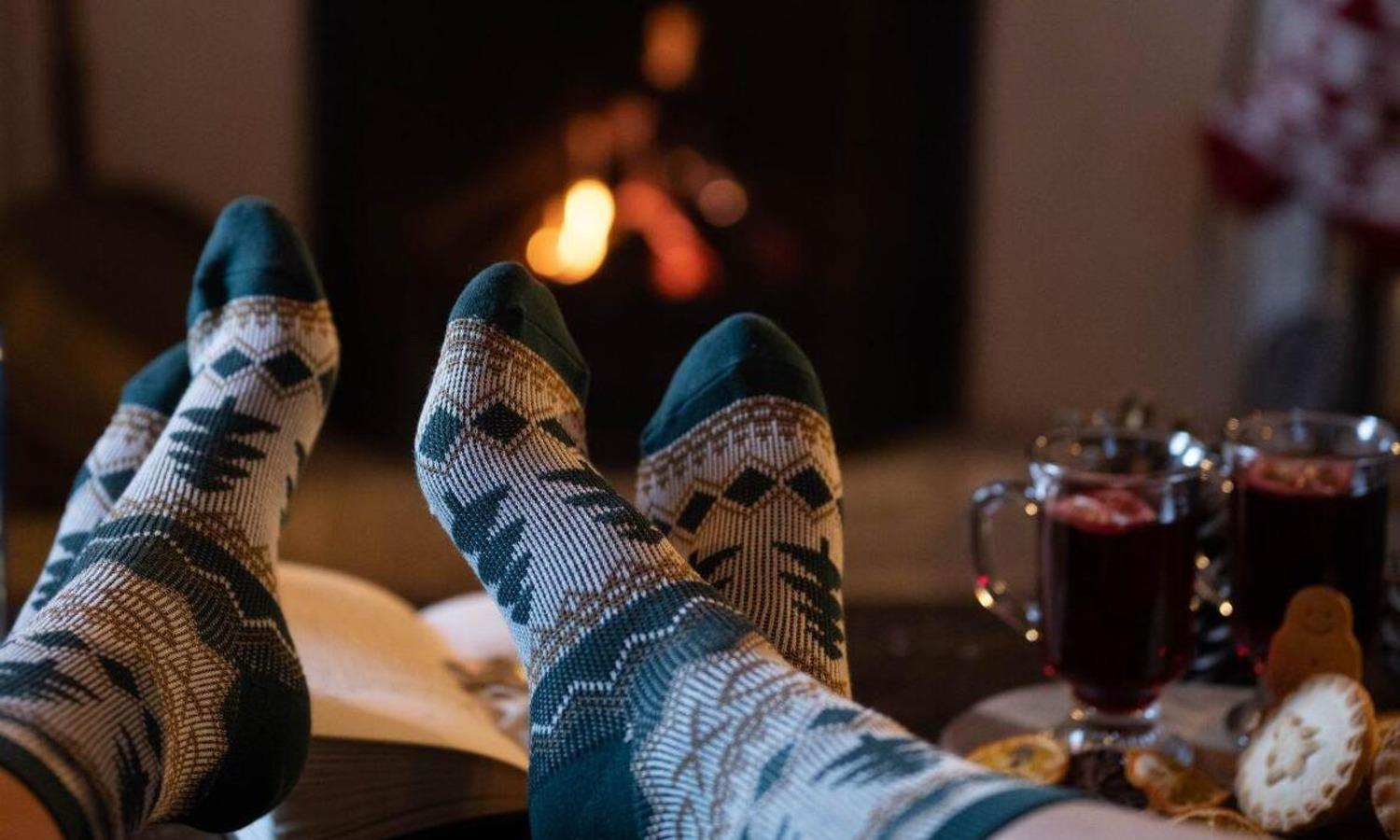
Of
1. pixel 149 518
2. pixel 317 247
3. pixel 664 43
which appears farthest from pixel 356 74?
pixel 149 518

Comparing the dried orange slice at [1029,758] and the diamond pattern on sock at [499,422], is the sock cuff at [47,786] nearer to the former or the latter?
the diamond pattern on sock at [499,422]

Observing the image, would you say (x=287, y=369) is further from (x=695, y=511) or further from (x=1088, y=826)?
(x=1088, y=826)

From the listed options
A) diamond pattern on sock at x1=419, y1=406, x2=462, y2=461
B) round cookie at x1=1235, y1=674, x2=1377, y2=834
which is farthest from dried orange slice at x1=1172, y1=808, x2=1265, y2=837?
diamond pattern on sock at x1=419, y1=406, x2=462, y2=461

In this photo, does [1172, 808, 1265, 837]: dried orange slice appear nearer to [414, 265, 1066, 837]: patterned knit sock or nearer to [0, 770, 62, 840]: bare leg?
[414, 265, 1066, 837]: patterned knit sock

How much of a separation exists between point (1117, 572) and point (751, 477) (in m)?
0.19

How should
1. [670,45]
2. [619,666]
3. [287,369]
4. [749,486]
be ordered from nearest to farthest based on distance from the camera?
[619,666]
[749,486]
[287,369]
[670,45]

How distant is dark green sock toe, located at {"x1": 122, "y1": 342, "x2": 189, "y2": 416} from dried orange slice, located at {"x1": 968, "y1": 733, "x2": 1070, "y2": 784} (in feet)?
1.74

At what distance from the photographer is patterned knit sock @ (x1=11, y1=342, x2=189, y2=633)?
870 millimetres

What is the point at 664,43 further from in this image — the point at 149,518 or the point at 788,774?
the point at 788,774

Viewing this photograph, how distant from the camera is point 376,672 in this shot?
818 mm

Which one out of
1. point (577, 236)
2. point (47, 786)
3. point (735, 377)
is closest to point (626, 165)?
point (577, 236)

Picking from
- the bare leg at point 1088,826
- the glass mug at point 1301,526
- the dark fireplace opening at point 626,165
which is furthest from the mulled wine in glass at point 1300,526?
the dark fireplace opening at point 626,165

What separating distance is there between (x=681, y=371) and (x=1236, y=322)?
5.76 feet

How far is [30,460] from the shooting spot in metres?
2.04
